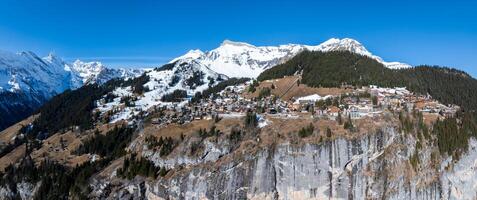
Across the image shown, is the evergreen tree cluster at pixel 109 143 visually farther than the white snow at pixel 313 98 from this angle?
No

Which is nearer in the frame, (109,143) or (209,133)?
(209,133)

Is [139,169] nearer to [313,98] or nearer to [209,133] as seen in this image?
[209,133]

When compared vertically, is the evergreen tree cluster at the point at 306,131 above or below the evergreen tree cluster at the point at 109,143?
above

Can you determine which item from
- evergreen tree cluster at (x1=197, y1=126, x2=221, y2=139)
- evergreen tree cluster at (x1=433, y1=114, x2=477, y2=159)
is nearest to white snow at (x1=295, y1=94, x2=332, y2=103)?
evergreen tree cluster at (x1=433, y1=114, x2=477, y2=159)

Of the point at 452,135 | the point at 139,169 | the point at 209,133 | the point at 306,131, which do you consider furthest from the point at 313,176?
the point at 139,169

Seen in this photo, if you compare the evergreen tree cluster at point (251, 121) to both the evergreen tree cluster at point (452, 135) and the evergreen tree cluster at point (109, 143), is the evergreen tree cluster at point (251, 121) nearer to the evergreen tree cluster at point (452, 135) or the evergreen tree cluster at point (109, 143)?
the evergreen tree cluster at point (109, 143)

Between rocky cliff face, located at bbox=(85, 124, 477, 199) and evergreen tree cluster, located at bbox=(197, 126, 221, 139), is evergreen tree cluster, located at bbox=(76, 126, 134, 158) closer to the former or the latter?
evergreen tree cluster, located at bbox=(197, 126, 221, 139)

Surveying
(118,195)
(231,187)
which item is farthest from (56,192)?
(231,187)

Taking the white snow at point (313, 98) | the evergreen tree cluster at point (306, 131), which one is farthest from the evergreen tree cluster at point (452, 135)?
the white snow at point (313, 98)
